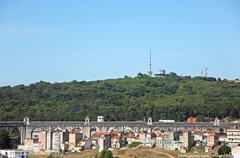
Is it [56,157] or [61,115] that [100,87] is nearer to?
[61,115]

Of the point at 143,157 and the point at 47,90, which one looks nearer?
the point at 143,157

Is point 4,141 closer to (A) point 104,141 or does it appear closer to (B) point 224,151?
(A) point 104,141

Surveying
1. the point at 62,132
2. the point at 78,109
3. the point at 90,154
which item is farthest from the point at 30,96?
the point at 90,154

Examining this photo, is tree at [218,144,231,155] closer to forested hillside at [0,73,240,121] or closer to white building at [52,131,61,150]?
white building at [52,131,61,150]

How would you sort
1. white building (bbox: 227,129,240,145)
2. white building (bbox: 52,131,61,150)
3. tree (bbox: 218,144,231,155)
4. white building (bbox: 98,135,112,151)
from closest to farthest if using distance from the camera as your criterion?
tree (bbox: 218,144,231,155)
white building (bbox: 98,135,112,151)
white building (bbox: 227,129,240,145)
white building (bbox: 52,131,61,150)

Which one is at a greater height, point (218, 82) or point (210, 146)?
point (218, 82)

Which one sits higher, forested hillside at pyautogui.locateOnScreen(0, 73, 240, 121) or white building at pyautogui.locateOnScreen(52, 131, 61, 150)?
forested hillside at pyautogui.locateOnScreen(0, 73, 240, 121)

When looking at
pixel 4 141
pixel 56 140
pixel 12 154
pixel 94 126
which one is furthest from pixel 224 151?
pixel 94 126

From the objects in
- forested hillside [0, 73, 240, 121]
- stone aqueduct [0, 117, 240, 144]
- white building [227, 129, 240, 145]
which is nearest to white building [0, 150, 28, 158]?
white building [227, 129, 240, 145]
